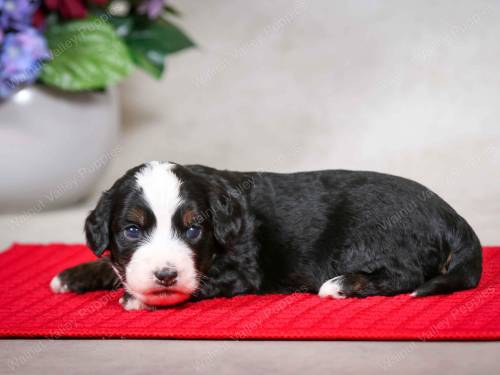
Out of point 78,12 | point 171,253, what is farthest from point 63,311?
point 78,12

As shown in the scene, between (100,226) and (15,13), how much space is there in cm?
244

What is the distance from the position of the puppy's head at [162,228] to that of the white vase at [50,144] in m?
2.31

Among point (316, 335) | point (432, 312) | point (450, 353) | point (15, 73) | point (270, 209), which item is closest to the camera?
point (450, 353)

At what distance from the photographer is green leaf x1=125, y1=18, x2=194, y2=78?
19.3 feet

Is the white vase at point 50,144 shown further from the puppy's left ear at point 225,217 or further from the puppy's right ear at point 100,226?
the puppy's left ear at point 225,217

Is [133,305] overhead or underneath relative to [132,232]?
underneath

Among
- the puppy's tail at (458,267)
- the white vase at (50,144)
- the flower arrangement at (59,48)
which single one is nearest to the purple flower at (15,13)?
the flower arrangement at (59,48)

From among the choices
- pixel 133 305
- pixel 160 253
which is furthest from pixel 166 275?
pixel 133 305

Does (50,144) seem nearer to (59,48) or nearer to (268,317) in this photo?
(59,48)

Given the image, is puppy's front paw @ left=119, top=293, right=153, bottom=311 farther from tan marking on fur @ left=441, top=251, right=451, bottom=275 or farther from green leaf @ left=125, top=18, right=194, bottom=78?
green leaf @ left=125, top=18, right=194, bottom=78

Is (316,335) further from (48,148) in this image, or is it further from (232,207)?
(48,148)

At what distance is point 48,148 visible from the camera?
5.54m

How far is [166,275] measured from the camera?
300cm

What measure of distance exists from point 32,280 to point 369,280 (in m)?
1.66
